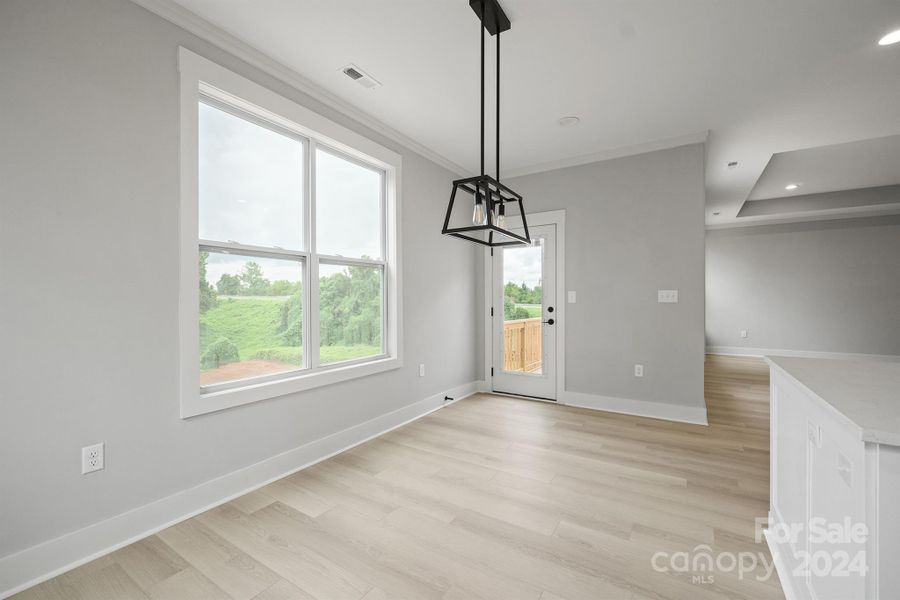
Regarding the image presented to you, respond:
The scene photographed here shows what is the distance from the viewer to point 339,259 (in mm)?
3049

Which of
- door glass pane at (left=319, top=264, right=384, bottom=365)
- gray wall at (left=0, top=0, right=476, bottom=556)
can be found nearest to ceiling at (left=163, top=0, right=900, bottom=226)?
gray wall at (left=0, top=0, right=476, bottom=556)

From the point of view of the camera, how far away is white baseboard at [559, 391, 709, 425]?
360cm

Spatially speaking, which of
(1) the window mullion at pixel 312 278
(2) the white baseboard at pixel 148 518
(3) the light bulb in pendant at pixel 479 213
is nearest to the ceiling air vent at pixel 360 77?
(1) the window mullion at pixel 312 278

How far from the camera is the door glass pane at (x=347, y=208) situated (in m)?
2.96

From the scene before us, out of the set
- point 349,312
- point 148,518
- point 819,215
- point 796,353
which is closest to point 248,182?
point 349,312

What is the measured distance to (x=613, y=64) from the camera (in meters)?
2.50

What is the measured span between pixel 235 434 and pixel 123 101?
186 cm

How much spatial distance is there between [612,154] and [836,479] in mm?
3553

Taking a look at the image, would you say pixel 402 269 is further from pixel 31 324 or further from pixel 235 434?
pixel 31 324

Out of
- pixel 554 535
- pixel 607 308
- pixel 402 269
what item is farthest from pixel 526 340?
pixel 554 535

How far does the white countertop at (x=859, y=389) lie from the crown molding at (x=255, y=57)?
10.4 feet

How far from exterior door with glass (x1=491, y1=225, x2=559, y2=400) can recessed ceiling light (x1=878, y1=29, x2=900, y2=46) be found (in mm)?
2612

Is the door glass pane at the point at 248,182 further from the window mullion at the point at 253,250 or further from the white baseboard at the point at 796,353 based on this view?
the white baseboard at the point at 796,353

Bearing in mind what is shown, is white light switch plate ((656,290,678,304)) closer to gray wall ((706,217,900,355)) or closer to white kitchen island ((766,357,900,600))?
white kitchen island ((766,357,900,600))
